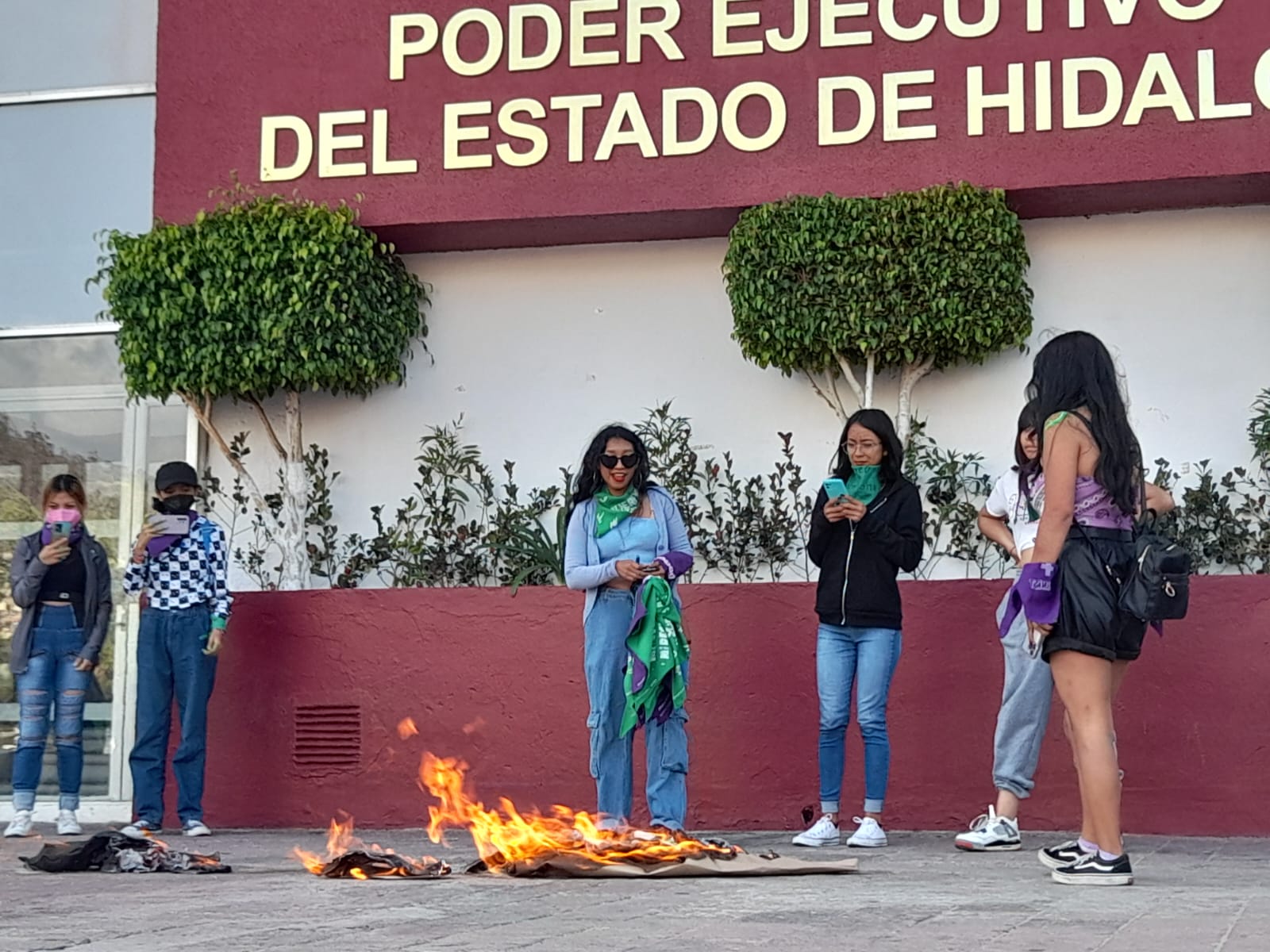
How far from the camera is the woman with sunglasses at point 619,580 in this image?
7.27 metres

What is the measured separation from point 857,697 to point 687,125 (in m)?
3.50

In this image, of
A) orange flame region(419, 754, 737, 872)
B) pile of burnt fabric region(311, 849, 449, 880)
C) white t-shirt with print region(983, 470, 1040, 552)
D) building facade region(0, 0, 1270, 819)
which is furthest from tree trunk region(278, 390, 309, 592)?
white t-shirt with print region(983, 470, 1040, 552)

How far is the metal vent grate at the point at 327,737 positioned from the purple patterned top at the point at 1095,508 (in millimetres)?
4527

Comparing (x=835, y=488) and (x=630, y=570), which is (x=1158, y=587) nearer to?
(x=835, y=488)

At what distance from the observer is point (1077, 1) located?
9289mm

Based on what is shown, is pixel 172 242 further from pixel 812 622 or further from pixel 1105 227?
pixel 1105 227

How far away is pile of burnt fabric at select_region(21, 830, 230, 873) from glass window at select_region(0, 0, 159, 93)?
5.43 meters

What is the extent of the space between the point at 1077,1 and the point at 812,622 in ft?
11.6

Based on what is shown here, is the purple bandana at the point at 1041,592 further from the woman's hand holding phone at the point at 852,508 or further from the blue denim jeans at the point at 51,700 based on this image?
the blue denim jeans at the point at 51,700

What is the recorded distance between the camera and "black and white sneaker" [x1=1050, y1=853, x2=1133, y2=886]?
18.5 ft

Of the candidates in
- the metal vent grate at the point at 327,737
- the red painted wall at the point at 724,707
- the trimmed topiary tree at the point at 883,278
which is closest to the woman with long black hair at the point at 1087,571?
the red painted wall at the point at 724,707

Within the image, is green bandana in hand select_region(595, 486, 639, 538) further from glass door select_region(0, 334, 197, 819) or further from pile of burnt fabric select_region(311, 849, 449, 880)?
glass door select_region(0, 334, 197, 819)

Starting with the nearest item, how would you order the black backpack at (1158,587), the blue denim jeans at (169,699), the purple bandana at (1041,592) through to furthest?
the black backpack at (1158,587)
the purple bandana at (1041,592)
the blue denim jeans at (169,699)

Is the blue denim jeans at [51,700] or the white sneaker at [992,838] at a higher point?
the blue denim jeans at [51,700]
